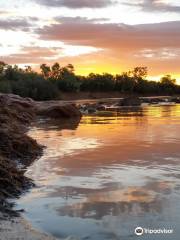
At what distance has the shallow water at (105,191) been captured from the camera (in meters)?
6.17

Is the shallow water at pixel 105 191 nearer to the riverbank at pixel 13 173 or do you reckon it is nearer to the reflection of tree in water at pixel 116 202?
the reflection of tree in water at pixel 116 202

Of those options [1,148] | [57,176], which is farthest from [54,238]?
[1,148]

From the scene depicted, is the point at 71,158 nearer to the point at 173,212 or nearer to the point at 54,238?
the point at 173,212

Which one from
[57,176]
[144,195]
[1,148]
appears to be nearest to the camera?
[144,195]

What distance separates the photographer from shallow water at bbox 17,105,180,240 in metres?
6.17

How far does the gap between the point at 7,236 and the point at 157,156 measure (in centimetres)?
616

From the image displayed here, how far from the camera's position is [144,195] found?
24.6 feet

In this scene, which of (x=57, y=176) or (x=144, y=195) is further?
(x=57, y=176)

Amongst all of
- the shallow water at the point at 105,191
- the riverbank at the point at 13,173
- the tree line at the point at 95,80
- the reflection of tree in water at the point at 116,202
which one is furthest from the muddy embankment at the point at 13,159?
the tree line at the point at 95,80

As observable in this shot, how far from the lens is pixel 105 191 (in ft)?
25.7

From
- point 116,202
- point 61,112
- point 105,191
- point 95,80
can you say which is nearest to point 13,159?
point 105,191

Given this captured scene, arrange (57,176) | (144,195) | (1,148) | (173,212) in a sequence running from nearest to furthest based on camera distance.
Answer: (173,212)
(144,195)
(57,176)
(1,148)

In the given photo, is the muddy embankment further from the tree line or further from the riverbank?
the tree line

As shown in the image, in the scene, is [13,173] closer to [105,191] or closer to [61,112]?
[105,191]
